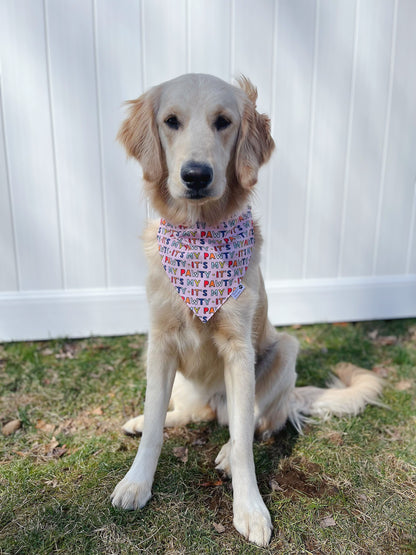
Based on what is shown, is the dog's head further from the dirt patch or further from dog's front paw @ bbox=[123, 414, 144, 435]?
the dirt patch

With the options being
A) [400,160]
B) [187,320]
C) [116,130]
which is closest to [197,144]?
[187,320]

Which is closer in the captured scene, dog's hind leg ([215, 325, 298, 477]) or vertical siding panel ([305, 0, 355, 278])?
dog's hind leg ([215, 325, 298, 477])

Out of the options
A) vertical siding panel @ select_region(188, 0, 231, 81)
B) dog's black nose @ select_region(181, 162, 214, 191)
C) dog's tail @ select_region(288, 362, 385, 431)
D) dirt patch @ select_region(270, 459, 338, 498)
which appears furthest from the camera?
vertical siding panel @ select_region(188, 0, 231, 81)

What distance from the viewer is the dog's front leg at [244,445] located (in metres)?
1.72

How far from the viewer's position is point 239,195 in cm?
194

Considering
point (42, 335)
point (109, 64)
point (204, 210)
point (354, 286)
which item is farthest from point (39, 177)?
point (354, 286)

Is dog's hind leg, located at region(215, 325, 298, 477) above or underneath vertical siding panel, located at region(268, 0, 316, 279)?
underneath

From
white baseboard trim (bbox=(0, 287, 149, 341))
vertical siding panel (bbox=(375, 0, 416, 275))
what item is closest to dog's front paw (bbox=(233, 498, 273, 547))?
white baseboard trim (bbox=(0, 287, 149, 341))

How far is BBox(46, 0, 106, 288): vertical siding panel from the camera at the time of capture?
2.89 metres

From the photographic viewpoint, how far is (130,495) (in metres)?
1.82

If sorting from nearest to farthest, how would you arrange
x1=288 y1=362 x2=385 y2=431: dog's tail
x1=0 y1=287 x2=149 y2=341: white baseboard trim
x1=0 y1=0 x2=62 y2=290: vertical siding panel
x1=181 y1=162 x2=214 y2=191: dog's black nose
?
x1=181 y1=162 x2=214 y2=191: dog's black nose → x1=288 y1=362 x2=385 y2=431: dog's tail → x1=0 y1=0 x2=62 y2=290: vertical siding panel → x1=0 y1=287 x2=149 y2=341: white baseboard trim

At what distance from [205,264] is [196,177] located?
43cm

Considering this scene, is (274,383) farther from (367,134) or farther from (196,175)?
(367,134)

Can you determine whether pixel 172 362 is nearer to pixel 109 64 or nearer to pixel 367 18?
pixel 109 64
